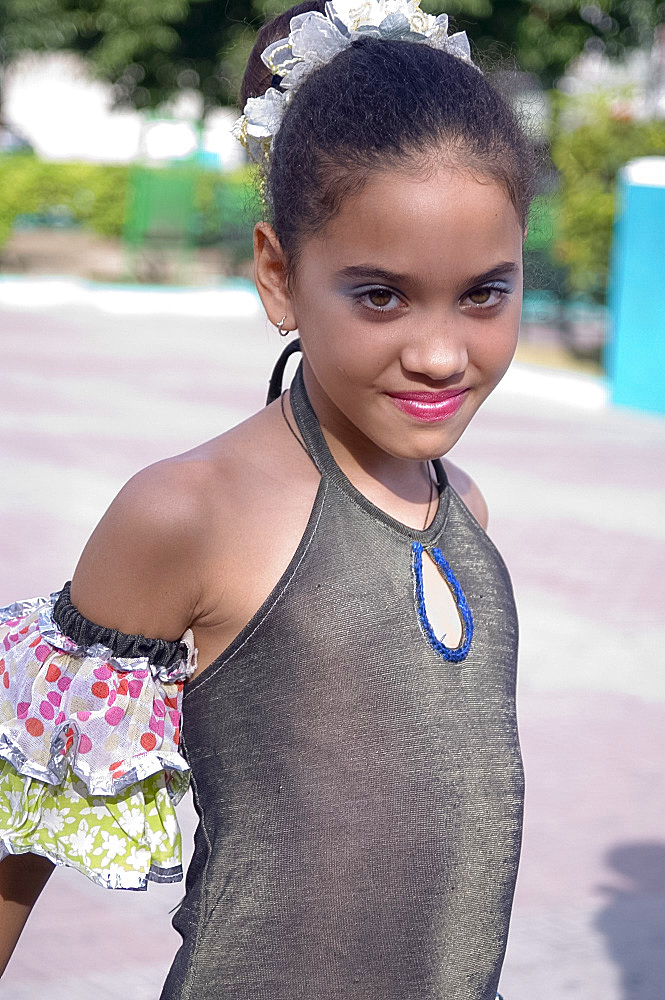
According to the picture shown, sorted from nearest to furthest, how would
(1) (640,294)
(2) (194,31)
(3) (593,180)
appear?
(1) (640,294), (3) (593,180), (2) (194,31)

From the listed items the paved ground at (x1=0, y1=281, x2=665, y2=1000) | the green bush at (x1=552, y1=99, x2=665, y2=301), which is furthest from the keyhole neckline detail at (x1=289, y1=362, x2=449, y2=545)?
the green bush at (x1=552, y1=99, x2=665, y2=301)

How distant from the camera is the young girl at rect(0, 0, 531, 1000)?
1.43 meters

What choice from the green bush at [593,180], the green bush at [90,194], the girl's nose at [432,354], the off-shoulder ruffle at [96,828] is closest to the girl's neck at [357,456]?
the girl's nose at [432,354]

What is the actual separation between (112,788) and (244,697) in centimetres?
15

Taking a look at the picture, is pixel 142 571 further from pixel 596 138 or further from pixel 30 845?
pixel 596 138

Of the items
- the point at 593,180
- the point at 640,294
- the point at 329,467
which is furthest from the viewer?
the point at 593,180

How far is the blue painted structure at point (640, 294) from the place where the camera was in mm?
10500

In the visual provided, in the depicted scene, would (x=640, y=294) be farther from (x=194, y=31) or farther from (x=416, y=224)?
(x=194, y=31)

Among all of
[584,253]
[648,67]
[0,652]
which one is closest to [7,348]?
[584,253]

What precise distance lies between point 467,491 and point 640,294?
9.19 meters

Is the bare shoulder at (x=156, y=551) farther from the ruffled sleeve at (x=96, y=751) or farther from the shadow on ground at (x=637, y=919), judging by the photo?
the shadow on ground at (x=637, y=919)

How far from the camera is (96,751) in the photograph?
4.71ft

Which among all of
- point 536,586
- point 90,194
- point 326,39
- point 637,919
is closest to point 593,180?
point 536,586

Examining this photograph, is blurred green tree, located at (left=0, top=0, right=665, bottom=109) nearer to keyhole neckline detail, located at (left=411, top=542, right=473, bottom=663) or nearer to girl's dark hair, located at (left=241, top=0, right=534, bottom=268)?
girl's dark hair, located at (left=241, top=0, right=534, bottom=268)
